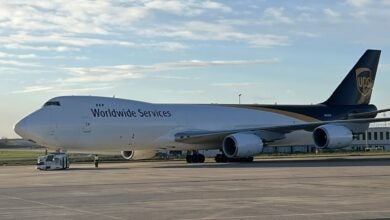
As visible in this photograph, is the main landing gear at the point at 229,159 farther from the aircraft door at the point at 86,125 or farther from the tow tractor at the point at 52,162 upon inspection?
the tow tractor at the point at 52,162

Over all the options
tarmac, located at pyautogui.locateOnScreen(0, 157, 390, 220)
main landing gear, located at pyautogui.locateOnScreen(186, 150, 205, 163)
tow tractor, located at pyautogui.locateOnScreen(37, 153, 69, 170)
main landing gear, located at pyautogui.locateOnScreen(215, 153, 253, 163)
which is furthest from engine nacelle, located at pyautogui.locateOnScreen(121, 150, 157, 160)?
tarmac, located at pyautogui.locateOnScreen(0, 157, 390, 220)

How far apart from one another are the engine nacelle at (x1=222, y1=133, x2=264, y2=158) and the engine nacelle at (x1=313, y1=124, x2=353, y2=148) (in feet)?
12.4

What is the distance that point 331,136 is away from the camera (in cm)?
4150

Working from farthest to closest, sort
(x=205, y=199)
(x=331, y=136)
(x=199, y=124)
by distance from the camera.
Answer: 1. (x=199, y=124)
2. (x=331, y=136)
3. (x=205, y=199)

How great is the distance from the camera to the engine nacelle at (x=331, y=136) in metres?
41.6

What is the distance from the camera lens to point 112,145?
40.2m

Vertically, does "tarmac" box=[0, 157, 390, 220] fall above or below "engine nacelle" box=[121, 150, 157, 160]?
below

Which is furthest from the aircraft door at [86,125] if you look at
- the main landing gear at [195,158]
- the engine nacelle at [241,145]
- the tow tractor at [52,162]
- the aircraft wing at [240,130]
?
the main landing gear at [195,158]

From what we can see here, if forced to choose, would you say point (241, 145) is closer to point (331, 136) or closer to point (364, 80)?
point (331, 136)

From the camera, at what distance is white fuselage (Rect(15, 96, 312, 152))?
37.8 m

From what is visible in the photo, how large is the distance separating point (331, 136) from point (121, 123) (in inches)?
518

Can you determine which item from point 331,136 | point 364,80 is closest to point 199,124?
point 331,136

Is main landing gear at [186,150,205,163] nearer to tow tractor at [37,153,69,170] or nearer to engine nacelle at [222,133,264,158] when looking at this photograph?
engine nacelle at [222,133,264,158]

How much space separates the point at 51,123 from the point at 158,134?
7.50 meters
